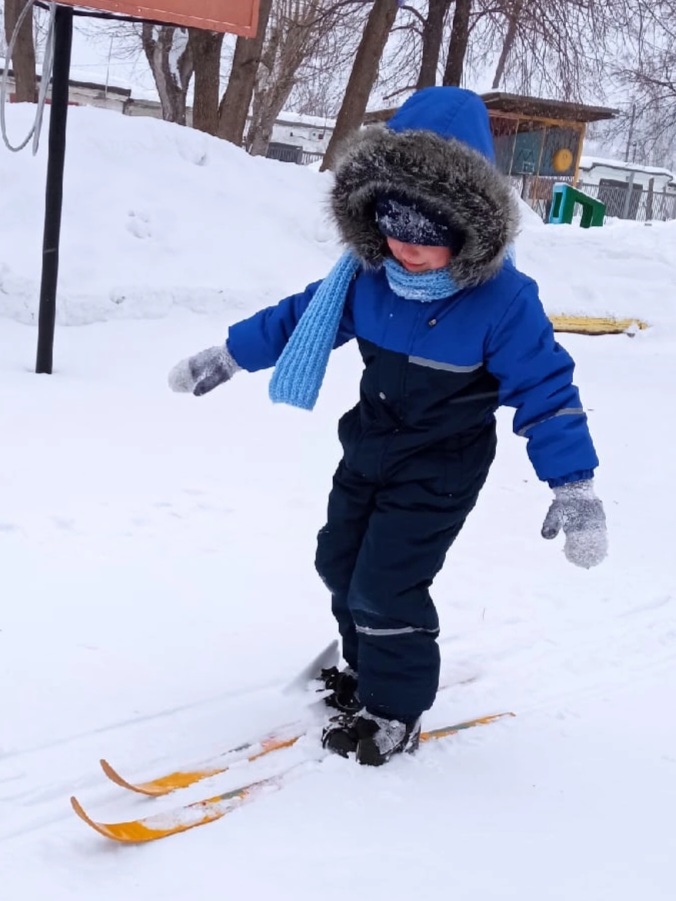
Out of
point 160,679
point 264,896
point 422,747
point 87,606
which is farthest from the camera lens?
point 87,606

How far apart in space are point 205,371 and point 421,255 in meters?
0.70

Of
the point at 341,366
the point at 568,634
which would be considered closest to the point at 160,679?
the point at 568,634

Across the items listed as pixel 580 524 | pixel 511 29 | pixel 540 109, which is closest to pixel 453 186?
pixel 580 524

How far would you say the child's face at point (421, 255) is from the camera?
229cm

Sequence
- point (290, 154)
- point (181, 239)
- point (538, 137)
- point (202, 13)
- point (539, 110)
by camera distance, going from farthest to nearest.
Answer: point (290, 154) < point (538, 137) < point (539, 110) < point (181, 239) < point (202, 13)

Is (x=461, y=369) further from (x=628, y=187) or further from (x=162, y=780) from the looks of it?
(x=628, y=187)

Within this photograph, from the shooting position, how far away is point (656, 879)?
6.92 ft

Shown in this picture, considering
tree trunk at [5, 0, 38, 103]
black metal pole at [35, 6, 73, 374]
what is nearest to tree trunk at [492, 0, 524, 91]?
tree trunk at [5, 0, 38, 103]

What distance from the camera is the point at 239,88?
12.7m

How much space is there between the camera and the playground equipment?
50.7 feet

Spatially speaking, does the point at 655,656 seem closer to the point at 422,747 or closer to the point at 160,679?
the point at 422,747

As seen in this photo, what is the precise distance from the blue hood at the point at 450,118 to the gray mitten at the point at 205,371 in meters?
0.74

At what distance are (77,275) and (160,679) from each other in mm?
5100

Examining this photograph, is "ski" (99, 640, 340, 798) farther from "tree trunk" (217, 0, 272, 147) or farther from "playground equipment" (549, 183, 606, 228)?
"playground equipment" (549, 183, 606, 228)
